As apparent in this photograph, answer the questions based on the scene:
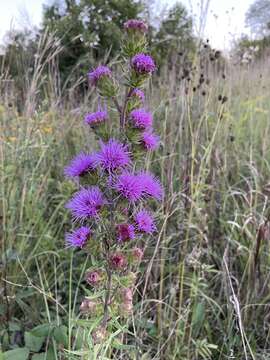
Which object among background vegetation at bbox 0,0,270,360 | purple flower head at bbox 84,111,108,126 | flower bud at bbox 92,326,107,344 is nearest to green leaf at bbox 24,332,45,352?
background vegetation at bbox 0,0,270,360

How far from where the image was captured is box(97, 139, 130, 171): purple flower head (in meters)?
0.98

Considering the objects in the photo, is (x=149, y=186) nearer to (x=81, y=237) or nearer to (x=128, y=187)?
(x=128, y=187)

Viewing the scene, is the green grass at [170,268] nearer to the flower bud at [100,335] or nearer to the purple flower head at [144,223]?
the flower bud at [100,335]

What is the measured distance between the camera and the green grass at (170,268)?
1511 mm

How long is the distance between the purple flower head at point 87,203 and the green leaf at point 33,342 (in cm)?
60

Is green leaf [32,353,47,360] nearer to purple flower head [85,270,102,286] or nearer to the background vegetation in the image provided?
the background vegetation

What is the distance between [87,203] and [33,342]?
0.64m

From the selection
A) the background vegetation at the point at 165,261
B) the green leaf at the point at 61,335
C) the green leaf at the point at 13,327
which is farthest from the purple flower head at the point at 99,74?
the green leaf at the point at 13,327

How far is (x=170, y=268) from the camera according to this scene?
1.82 meters

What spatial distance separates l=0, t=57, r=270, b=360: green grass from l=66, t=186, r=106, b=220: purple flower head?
269 mm

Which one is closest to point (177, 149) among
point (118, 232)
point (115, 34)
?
point (118, 232)

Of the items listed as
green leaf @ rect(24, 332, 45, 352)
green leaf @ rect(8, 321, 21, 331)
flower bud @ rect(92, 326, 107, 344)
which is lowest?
green leaf @ rect(8, 321, 21, 331)

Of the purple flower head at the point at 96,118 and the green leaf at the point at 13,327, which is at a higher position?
the purple flower head at the point at 96,118

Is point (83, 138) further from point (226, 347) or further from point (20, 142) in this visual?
point (226, 347)
